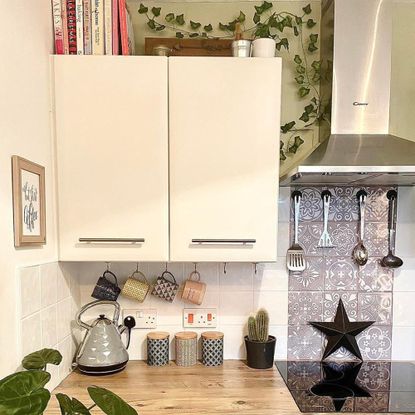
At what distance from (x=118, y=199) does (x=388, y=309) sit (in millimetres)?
1315

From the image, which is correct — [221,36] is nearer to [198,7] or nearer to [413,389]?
[198,7]

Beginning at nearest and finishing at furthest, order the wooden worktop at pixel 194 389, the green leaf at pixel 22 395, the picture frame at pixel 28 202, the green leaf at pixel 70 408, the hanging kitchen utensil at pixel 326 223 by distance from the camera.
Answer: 1. the green leaf at pixel 22 395
2. the green leaf at pixel 70 408
3. the picture frame at pixel 28 202
4. the wooden worktop at pixel 194 389
5. the hanging kitchen utensil at pixel 326 223

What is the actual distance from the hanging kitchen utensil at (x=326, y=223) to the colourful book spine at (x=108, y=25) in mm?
1086

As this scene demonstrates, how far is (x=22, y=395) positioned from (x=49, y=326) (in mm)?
660

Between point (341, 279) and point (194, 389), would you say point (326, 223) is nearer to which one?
point (341, 279)

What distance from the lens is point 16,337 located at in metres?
1.15

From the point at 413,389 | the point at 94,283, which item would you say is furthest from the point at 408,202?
the point at 94,283

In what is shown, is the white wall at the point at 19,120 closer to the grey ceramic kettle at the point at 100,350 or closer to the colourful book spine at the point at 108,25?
the colourful book spine at the point at 108,25

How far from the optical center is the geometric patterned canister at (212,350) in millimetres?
1696

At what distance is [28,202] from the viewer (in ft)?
4.04

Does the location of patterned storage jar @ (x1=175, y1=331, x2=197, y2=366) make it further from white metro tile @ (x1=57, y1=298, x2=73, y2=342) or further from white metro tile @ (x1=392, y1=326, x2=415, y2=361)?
white metro tile @ (x1=392, y1=326, x2=415, y2=361)

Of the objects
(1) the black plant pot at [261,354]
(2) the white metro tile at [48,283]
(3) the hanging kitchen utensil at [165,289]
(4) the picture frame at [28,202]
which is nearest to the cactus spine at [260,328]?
(1) the black plant pot at [261,354]

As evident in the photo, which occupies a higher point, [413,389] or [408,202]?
[408,202]

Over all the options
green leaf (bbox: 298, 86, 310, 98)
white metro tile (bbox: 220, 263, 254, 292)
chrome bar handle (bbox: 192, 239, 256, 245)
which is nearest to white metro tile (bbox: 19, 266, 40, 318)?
chrome bar handle (bbox: 192, 239, 256, 245)
